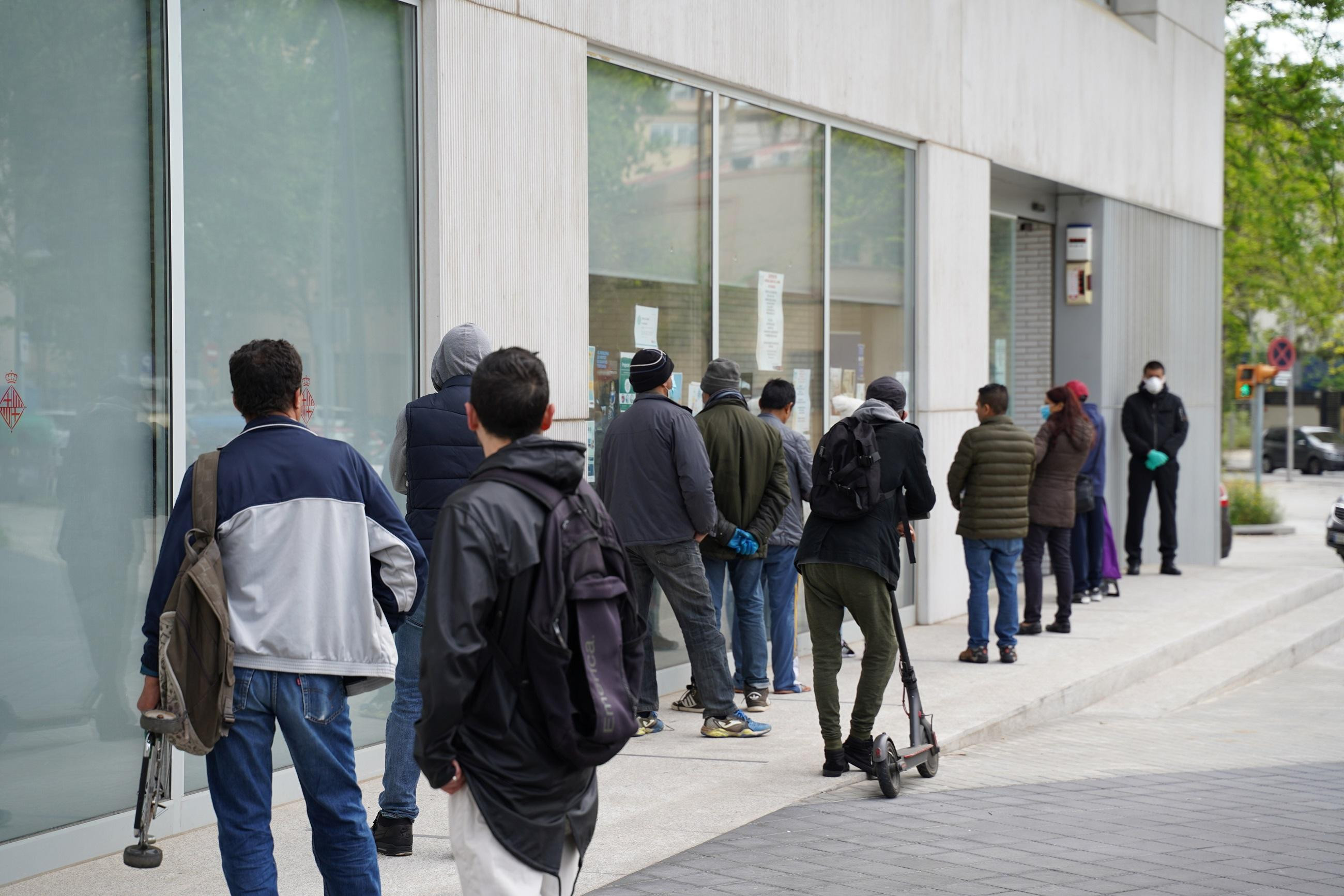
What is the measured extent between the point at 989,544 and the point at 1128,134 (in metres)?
7.37

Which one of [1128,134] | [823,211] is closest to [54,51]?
[823,211]

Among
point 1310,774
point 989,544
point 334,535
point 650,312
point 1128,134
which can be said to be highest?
point 1128,134

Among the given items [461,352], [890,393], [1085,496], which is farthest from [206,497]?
[1085,496]

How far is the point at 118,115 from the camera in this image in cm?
583

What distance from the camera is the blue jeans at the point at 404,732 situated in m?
5.51

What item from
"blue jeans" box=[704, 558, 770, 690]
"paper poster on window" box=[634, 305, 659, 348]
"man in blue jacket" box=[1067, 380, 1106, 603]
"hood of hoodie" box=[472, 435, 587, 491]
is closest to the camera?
"hood of hoodie" box=[472, 435, 587, 491]

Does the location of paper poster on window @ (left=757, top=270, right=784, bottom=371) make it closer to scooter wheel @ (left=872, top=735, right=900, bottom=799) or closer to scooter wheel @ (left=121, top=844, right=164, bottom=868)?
scooter wheel @ (left=872, top=735, right=900, bottom=799)

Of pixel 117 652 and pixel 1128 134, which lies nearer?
pixel 117 652

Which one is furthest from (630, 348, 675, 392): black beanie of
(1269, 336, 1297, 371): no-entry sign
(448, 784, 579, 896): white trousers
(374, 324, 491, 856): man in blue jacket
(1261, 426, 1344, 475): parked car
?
(1261, 426, 1344, 475): parked car

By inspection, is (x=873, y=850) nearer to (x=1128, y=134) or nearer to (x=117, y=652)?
(x=117, y=652)

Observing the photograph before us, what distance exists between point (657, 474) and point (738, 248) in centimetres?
301

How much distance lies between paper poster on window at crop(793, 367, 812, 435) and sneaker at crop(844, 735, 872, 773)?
156 inches

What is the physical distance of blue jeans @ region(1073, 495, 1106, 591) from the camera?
12.9m

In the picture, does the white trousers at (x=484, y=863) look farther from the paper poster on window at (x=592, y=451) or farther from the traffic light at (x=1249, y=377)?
the traffic light at (x=1249, y=377)
